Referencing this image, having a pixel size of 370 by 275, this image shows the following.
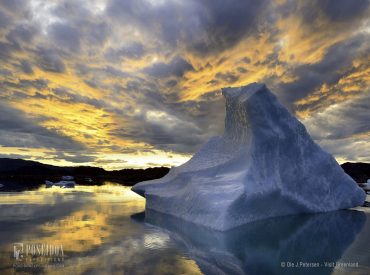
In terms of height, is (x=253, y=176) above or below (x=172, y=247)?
above

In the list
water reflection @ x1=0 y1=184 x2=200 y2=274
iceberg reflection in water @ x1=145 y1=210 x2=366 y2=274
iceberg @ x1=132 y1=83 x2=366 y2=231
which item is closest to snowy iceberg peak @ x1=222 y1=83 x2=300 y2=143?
iceberg @ x1=132 y1=83 x2=366 y2=231

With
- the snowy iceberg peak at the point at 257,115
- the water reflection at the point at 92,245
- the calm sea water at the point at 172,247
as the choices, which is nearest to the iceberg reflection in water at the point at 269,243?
the calm sea water at the point at 172,247

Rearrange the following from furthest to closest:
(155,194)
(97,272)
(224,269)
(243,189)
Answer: (155,194) → (243,189) → (224,269) → (97,272)

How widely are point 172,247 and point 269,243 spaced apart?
3.43 metres

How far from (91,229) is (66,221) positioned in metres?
2.34

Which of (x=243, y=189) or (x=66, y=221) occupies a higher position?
(x=243, y=189)

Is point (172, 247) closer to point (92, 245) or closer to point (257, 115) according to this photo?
point (92, 245)

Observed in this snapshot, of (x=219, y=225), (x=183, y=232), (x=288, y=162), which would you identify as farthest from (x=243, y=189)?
(x=288, y=162)

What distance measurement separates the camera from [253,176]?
48.5 ft

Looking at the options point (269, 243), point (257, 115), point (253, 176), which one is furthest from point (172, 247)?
point (257, 115)

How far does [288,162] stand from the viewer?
17391mm

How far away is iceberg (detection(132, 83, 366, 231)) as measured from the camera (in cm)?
1395

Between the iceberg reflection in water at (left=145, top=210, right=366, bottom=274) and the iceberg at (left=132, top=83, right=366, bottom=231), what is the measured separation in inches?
30.3

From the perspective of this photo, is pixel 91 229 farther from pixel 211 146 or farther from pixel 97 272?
pixel 211 146
